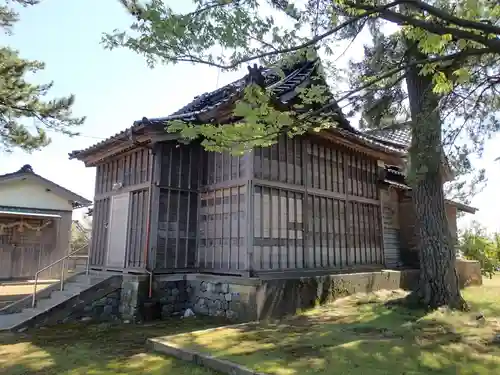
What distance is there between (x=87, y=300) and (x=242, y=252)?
3.45 meters

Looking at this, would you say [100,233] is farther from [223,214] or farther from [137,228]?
[223,214]

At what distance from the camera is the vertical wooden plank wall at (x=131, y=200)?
28.4ft

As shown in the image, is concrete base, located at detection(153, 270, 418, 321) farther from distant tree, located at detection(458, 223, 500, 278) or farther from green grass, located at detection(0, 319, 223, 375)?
distant tree, located at detection(458, 223, 500, 278)

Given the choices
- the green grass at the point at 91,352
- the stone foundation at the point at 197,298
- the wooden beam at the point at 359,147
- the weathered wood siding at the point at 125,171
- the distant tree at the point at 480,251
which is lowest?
the green grass at the point at 91,352

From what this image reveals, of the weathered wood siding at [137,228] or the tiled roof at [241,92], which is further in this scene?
the weathered wood siding at [137,228]

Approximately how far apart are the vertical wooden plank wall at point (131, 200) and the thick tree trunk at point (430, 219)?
19.4 ft

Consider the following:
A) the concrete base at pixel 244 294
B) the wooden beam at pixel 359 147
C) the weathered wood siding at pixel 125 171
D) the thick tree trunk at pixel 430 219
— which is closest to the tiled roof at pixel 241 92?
the weathered wood siding at pixel 125 171

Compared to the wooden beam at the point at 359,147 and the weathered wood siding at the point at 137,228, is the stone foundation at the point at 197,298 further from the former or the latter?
the wooden beam at the point at 359,147

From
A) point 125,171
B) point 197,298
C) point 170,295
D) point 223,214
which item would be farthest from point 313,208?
point 125,171

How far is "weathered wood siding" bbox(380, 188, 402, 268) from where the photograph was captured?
11.6 m

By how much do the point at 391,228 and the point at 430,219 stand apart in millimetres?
3977

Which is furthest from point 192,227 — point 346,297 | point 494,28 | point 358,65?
point 494,28

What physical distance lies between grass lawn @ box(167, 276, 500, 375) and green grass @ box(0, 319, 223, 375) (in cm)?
57

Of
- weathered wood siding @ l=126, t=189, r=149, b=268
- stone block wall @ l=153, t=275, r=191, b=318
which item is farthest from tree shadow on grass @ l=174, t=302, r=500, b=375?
weathered wood siding @ l=126, t=189, r=149, b=268
